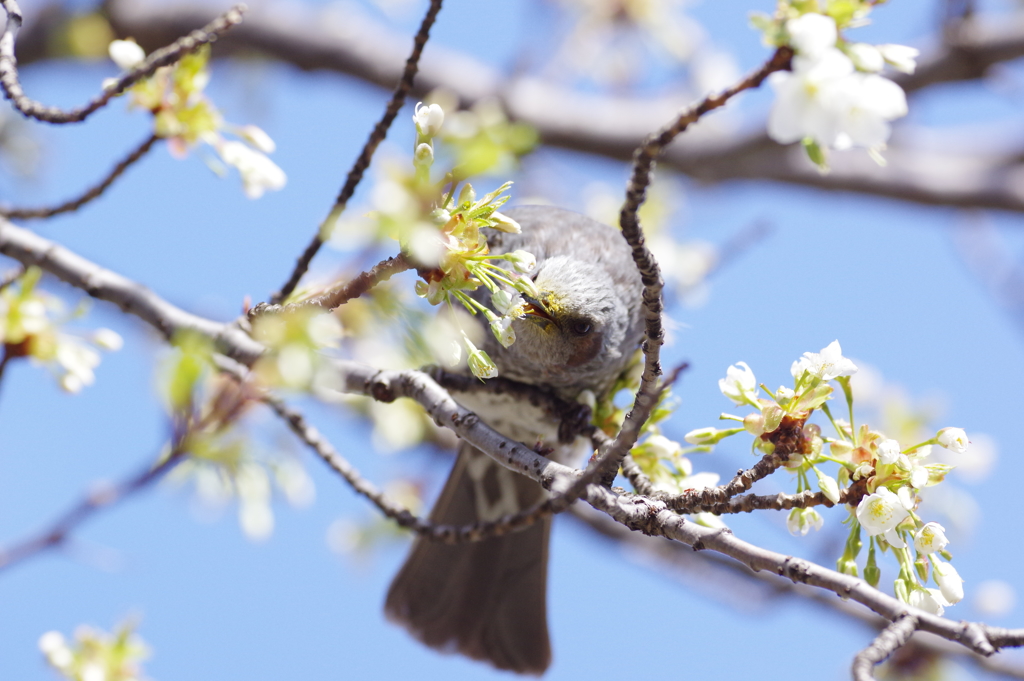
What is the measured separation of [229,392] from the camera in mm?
1712

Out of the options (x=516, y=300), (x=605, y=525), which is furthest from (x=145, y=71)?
(x=605, y=525)

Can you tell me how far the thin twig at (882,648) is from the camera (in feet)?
3.56

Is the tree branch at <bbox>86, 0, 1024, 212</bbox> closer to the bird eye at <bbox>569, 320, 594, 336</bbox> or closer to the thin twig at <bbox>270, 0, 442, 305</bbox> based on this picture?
the bird eye at <bbox>569, 320, 594, 336</bbox>

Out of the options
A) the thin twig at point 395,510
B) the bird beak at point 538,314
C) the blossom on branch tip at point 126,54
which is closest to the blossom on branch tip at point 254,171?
the blossom on branch tip at point 126,54

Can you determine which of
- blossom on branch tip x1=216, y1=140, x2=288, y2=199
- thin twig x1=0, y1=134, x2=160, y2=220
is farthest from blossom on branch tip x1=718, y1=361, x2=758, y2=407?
thin twig x1=0, y1=134, x2=160, y2=220

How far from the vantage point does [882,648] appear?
112 cm

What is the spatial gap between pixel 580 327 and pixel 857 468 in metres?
0.93

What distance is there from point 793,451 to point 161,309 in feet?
4.64

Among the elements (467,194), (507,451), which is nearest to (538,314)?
(507,451)

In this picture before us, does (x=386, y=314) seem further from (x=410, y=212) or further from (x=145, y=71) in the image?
(x=145, y=71)

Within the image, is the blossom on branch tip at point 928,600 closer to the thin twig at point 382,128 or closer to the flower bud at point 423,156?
the flower bud at point 423,156

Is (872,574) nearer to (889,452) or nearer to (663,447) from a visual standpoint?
(889,452)

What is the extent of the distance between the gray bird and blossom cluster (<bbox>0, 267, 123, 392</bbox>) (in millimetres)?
1033

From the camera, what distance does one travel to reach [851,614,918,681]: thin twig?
3.56 ft
